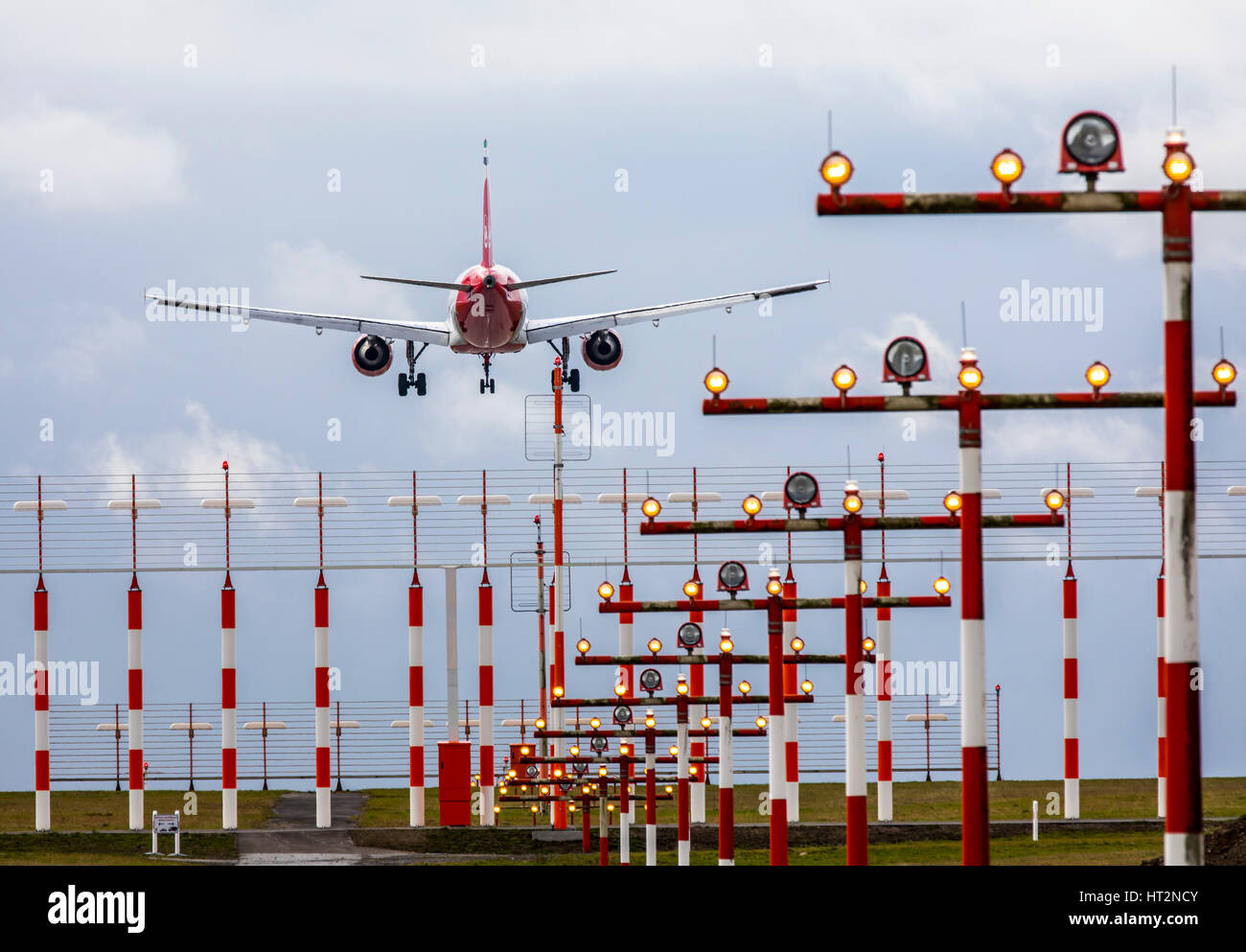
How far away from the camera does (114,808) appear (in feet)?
188

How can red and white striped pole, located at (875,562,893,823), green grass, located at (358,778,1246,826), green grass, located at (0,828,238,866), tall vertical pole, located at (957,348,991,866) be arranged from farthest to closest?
green grass, located at (358,778,1246,826) → red and white striped pole, located at (875,562,893,823) → green grass, located at (0,828,238,866) → tall vertical pole, located at (957,348,991,866)

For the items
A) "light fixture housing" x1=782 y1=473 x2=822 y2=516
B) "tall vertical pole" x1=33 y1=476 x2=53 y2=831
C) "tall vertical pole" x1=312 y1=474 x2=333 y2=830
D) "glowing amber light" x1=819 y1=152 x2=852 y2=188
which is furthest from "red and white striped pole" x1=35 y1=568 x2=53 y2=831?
"glowing amber light" x1=819 y1=152 x2=852 y2=188

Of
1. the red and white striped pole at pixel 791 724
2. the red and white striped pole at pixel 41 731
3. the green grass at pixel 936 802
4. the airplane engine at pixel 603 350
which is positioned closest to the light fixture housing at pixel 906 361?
the red and white striped pole at pixel 791 724

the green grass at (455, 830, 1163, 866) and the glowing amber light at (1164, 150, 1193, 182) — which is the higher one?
the glowing amber light at (1164, 150, 1193, 182)

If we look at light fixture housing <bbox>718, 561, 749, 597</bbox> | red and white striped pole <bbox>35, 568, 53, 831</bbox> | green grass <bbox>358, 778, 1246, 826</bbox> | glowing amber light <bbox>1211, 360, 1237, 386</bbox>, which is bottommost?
green grass <bbox>358, 778, 1246, 826</bbox>

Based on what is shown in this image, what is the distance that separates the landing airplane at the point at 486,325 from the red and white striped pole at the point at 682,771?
21218 mm

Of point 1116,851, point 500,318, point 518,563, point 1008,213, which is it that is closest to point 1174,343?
point 1008,213

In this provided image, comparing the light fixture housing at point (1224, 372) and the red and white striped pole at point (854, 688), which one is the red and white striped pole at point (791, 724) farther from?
the light fixture housing at point (1224, 372)

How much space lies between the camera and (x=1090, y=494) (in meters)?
55.1

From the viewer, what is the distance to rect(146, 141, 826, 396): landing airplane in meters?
60.5

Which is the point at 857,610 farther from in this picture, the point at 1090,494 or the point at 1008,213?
the point at 1090,494

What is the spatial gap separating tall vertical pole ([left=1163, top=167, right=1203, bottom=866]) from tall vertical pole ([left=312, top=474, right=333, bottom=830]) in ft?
113

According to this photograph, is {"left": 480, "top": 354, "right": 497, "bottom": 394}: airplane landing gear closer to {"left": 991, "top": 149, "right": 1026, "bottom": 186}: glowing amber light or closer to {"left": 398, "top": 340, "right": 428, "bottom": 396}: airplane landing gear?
{"left": 398, "top": 340, "right": 428, "bottom": 396}: airplane landing gear
